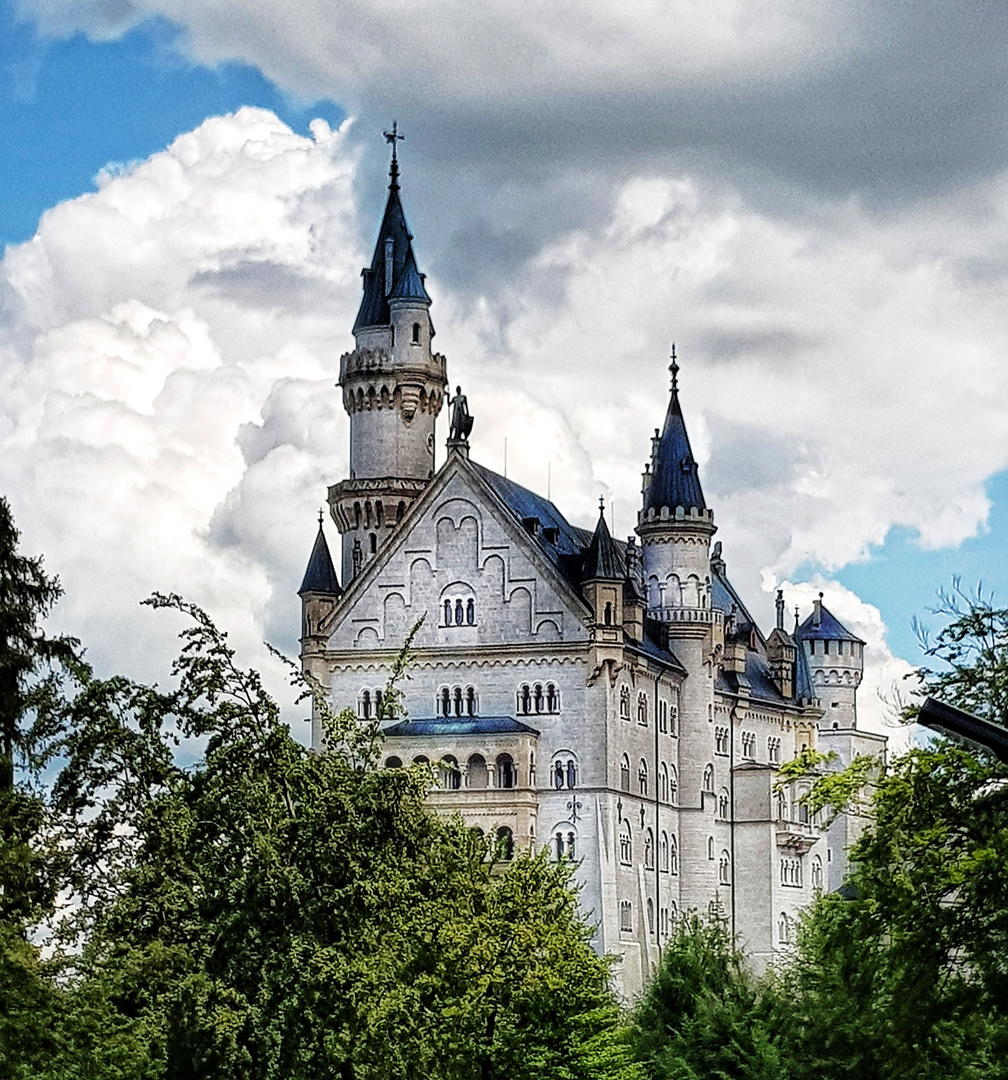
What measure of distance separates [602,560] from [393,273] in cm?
2110

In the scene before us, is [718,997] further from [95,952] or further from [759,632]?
[759,632]

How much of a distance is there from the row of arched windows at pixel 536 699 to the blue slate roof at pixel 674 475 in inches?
582

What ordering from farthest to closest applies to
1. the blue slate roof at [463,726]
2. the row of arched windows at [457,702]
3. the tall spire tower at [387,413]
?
1. the tall spire tower at [387,413]
2. the row of arched windows at [457,702]
3. the blue slate roof at [463,726]

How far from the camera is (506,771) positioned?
412ft

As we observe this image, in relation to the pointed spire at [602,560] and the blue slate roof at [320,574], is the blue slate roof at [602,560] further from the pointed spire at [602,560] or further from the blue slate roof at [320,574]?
the blue slate roof at [320,574]

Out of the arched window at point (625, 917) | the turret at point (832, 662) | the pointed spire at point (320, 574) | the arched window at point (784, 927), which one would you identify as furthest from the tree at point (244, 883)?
the turret at point (832, 662)

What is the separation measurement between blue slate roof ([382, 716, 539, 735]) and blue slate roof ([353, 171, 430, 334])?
22267mm

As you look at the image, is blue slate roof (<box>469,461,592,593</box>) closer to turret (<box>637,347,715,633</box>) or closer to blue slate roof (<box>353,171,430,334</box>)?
turret (<box>637,347,715,633</box>)

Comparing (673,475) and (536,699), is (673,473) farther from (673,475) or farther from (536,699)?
(536,699)

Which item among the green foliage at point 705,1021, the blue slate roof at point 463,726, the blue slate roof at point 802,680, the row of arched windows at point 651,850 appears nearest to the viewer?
the green foliage at point 705,1021

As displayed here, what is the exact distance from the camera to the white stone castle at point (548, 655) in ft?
414

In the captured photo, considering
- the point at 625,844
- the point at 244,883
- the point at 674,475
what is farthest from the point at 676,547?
the point at 244,883

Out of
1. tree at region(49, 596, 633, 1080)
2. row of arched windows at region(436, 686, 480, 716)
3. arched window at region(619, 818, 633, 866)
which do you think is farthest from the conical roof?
tree at region(49, 596, 633, 1080)

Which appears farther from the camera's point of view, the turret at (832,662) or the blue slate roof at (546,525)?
the turret at (832,662)
